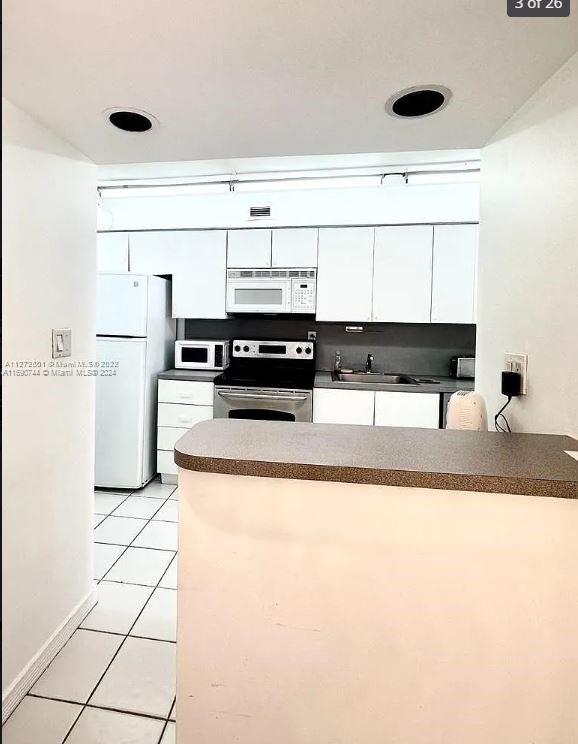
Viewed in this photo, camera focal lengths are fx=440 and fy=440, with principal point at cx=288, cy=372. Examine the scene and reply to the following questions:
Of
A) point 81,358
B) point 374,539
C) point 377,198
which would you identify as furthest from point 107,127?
point 377,198

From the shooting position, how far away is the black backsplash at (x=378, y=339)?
12.4 feet

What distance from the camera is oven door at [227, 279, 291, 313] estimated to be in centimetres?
361

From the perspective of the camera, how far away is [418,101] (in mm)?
1399

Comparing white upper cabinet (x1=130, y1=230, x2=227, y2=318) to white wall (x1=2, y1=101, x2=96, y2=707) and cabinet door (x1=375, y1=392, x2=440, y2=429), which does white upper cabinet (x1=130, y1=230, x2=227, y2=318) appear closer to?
cabinet door (x1=375, y1=392, x2=440, y2=429)

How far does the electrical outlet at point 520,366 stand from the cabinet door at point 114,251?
322 centimetres

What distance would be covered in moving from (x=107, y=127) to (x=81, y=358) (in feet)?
2.96

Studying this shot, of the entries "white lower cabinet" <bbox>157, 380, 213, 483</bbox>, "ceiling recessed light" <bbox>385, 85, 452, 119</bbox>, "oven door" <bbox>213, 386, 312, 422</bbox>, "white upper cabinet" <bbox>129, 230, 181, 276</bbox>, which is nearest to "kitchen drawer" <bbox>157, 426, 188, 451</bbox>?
"white lower cabinet" <bbox>157, 380, 213, 483</bbox>

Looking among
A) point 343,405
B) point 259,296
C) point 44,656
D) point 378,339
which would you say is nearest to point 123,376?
point 259,296

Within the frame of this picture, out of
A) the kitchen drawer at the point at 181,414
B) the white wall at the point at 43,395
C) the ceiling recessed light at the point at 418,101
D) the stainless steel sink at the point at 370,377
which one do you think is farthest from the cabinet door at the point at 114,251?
the ceiling recessed light at the point at 418,101

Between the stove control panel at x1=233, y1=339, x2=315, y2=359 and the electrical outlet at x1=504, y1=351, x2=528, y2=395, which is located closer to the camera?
the electrical outlet at x1=504, y1=351, x2=528, y2=395

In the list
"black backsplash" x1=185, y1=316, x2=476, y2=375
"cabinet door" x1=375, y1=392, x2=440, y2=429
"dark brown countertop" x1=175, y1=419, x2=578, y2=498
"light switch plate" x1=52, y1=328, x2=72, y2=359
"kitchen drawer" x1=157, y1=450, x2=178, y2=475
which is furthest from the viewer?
"black backsplash" x1=185, y1=316, x2=476, y2=375

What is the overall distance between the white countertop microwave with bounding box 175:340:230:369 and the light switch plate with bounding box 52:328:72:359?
1943 millimetres

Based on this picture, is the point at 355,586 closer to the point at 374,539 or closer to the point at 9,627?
the point at 374,539

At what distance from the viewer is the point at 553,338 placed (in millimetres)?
1269
